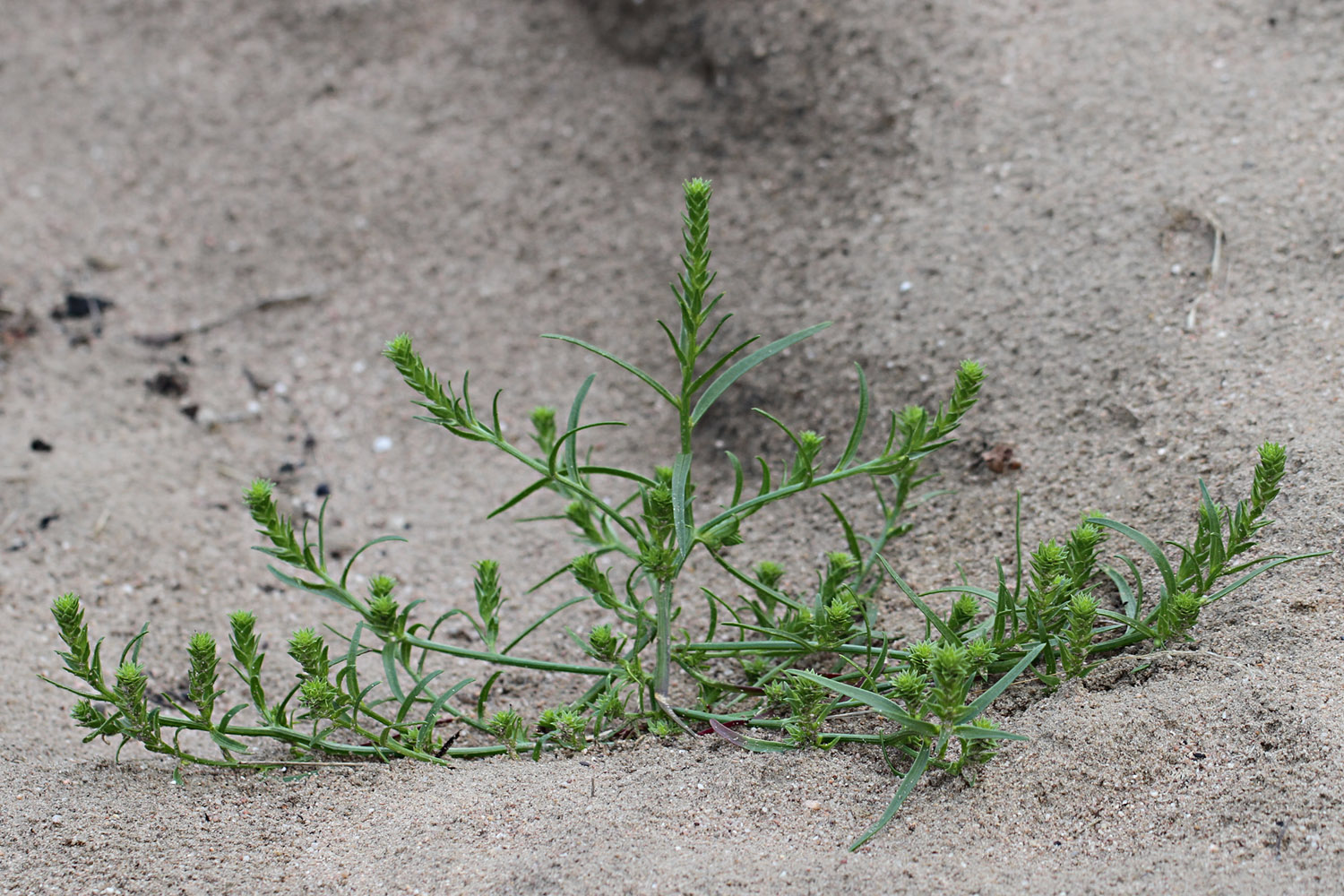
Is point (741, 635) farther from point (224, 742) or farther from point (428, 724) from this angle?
point (224, 742)

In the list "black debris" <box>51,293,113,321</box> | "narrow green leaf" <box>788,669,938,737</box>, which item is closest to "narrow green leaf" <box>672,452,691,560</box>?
"narrow green leaf" <box>788,669,938,737</box>

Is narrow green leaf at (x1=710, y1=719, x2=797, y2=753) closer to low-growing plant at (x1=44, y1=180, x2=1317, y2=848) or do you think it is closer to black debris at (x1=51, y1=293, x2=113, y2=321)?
low-growing plant at (x1=44, y1=180, x2=1317, y2=848)

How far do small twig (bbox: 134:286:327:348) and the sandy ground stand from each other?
0.09 ft

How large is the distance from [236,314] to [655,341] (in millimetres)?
1353

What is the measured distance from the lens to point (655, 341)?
296 centimetres

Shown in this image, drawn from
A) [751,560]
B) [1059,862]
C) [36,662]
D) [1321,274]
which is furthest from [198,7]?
[1059,862]

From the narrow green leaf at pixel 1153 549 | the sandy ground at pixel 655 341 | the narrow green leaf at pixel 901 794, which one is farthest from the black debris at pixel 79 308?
the narrow green leaf at pixel 1153 549

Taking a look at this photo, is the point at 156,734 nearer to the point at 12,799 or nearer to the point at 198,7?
the point at 12,799

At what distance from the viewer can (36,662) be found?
6.89 feet

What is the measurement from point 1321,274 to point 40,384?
3255 mm

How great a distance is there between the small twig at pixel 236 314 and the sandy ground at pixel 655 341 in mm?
26

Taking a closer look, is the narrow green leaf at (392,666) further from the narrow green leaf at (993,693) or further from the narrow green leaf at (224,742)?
the narrow green leaf at (993,693)

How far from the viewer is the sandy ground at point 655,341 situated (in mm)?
1480

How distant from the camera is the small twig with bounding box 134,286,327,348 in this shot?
10.3 feet
